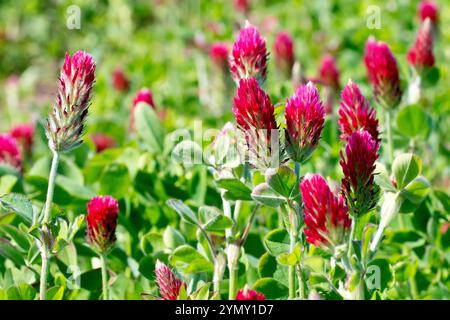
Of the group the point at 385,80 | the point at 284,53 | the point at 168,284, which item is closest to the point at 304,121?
the point at 168,284

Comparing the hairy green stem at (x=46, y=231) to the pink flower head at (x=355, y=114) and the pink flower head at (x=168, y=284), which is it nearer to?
the pink flower head at (x=168, y=284)

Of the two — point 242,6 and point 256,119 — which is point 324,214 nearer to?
point 256,119

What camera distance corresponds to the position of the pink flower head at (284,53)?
10.6 feet

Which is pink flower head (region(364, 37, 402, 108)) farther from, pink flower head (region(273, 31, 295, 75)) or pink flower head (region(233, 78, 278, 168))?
pink flower head (region(273, 31, 295, 75))

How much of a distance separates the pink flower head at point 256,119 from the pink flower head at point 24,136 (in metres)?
1.57

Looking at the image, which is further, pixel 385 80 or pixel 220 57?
pixel 220 57

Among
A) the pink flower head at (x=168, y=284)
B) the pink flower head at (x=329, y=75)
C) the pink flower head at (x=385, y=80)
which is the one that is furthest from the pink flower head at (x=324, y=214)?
the pink flower head at (x=329, y=75)

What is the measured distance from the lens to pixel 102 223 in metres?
1.73

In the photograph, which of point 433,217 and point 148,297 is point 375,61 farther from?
point 148,297

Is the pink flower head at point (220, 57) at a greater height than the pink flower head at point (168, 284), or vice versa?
the pink flower head at point (220, 57)

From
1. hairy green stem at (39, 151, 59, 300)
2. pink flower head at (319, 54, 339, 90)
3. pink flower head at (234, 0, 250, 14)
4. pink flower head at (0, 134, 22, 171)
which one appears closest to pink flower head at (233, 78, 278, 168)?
hairy green stem at (39, 151, 59, 300)

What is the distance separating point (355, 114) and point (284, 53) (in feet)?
5.07

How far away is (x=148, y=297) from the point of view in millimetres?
1535

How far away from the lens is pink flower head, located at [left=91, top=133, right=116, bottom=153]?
306cm
